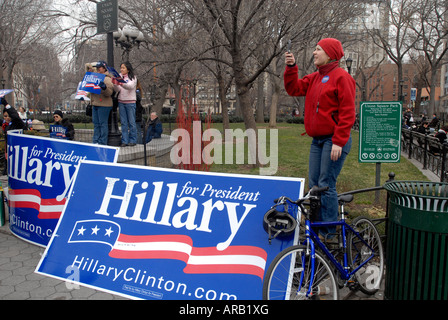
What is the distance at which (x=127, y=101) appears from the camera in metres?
8.20

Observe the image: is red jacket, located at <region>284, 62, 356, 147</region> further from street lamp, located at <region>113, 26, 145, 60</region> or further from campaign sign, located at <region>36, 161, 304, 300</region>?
street lamp, located at <region>113, 26, 145, 60</region>

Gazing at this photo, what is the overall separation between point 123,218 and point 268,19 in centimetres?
764

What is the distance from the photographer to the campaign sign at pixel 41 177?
4621 millimetres

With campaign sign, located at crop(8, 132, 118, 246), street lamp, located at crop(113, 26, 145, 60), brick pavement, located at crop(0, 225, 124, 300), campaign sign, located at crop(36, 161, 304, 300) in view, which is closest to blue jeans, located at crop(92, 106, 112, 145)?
campaign sign, located at crop(8, 132, 118, 246)

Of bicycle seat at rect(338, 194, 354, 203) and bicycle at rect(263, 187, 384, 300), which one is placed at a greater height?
bicycle seat at rect(338, 194, 354, 203)

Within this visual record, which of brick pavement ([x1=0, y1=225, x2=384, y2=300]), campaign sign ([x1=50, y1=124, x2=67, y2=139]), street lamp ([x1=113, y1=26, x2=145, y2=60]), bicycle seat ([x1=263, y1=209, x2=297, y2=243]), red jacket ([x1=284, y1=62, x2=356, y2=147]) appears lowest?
brick pavement ([x1=0, y1=225, x2=384, y2=300])

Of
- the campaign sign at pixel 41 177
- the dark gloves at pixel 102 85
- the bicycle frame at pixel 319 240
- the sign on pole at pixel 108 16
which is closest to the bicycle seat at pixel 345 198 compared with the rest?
the bicycle frame at pixel 319 240

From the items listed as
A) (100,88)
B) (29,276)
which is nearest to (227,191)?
(29,276)

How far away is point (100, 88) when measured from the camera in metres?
7.14

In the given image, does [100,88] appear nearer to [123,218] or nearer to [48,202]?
[48,202]

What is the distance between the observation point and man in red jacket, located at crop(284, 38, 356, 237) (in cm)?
361

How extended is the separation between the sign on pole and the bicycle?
6.52m

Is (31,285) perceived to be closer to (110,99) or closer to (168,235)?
(168,235)

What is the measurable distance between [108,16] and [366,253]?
725 centimetres
